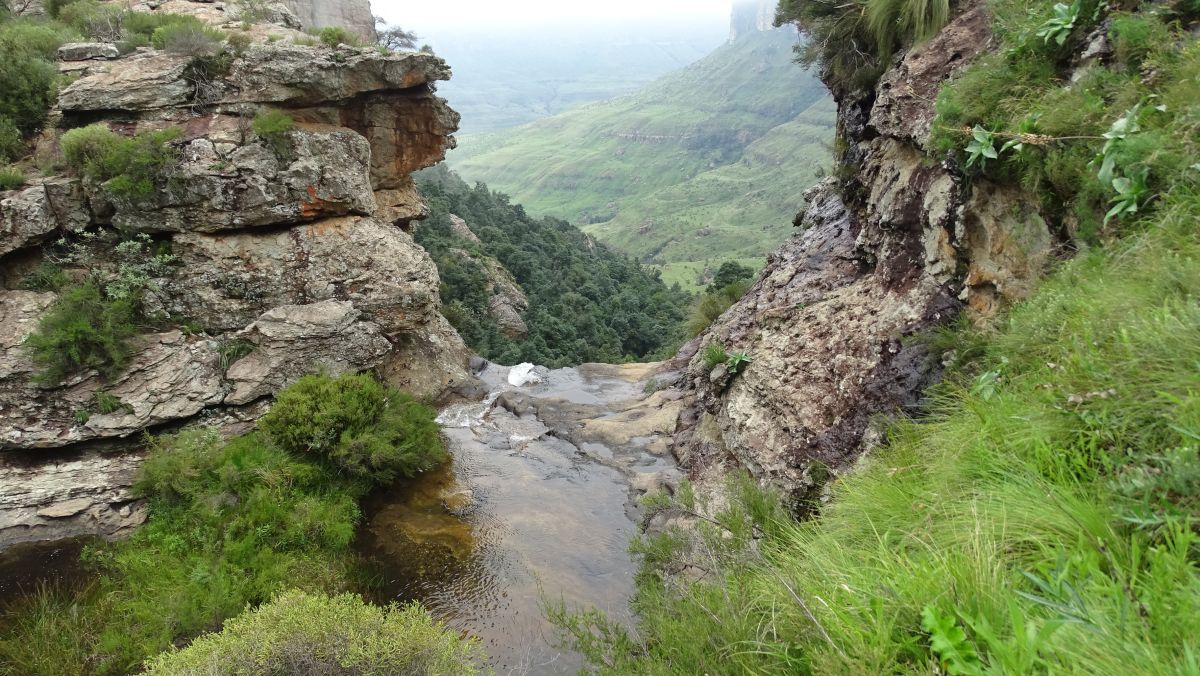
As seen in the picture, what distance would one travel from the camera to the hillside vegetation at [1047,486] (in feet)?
7.16

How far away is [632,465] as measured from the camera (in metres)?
12.3

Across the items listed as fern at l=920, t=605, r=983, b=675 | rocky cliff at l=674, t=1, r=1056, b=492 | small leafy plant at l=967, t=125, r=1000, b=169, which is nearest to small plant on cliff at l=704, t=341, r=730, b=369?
rocky cliff at l=674, t=1, r=1056, b=492

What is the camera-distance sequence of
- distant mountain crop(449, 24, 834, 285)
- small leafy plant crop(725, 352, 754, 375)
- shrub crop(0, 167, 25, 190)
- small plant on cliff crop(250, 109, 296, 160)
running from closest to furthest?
shrub crop(0, 167, 25, 190) → small leafy plant crop(725, 352, 754, 375) → small plant on cliff crop(250, 109, 296, 160) → distant mountain crop(449, 24, 834, 285)

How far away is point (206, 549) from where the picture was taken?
8.55 meters

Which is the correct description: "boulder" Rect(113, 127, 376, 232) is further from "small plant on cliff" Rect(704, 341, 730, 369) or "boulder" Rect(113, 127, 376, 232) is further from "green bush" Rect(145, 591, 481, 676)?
"green bush" Rect(145, 591, 481, 676)

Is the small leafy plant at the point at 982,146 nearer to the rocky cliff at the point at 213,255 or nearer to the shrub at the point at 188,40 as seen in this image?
the rocky cliff at the point at 213,255

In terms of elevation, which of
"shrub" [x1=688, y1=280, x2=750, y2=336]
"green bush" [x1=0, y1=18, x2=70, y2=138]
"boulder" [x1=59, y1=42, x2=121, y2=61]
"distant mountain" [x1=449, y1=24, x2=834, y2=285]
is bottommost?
"distant mountain" [x1=449, y1=24, x2=834, y2=285]

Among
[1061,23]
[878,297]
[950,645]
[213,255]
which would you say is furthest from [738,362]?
[213,255]

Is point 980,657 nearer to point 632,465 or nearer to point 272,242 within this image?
point 632,465

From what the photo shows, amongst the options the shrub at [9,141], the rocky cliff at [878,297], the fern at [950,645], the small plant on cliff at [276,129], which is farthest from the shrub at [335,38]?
Answer: the fern at [950,645]

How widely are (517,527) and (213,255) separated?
30.7ft

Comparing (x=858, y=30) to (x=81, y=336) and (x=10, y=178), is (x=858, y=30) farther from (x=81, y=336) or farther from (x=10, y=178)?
(x=10, y=178)

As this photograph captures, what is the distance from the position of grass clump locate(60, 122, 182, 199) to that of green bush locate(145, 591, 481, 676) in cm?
1034

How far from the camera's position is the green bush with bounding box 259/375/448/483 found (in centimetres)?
1043
